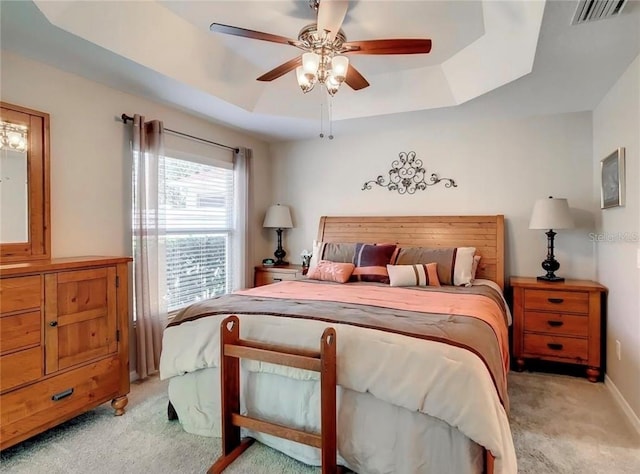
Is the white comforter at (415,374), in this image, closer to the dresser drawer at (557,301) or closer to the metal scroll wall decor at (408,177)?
the dresser drawer at (557,301)

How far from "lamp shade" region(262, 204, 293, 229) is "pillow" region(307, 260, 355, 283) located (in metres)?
1.07

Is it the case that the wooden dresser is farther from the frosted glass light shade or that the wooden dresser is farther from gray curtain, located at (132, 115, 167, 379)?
the frosted glass light shade

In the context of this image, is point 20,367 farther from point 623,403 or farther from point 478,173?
point 478,173

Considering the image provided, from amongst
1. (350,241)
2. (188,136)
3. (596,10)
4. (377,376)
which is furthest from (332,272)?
(596,10)

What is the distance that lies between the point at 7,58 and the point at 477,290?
369 cm

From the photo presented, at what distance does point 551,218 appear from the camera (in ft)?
10.5

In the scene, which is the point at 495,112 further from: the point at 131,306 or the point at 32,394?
the point at 32,394

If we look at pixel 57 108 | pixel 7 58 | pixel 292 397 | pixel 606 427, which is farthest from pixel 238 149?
pixel 606 427

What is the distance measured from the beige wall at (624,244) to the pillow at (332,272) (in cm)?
208

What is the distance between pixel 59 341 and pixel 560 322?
12.3ft

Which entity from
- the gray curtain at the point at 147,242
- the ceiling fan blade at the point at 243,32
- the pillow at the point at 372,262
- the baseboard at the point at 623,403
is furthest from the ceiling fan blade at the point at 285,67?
the baseboard at the point at 623,403

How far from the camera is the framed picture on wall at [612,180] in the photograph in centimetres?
254

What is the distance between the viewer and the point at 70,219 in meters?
2.63

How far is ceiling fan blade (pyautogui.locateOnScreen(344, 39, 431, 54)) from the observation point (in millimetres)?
1969
